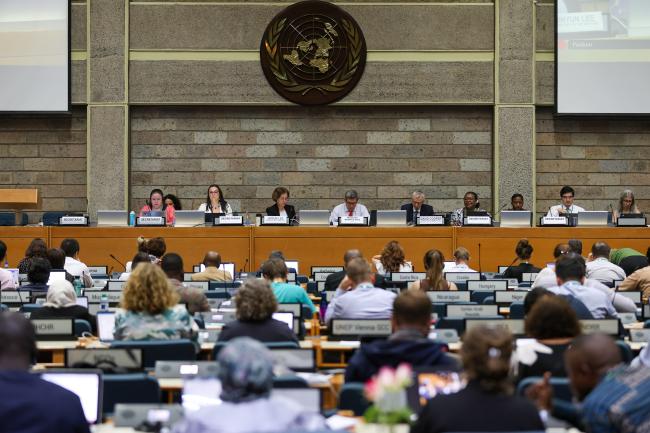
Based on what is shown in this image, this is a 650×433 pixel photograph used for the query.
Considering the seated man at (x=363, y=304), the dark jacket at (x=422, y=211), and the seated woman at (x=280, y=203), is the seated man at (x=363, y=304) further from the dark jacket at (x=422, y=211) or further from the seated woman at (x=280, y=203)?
the dark jacket at (x=422, y=211)

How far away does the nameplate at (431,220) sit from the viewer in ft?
50.6

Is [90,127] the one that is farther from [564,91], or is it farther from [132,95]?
[564,91]

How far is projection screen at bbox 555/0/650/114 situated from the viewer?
1841 cm

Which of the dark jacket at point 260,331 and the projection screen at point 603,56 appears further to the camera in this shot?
the projection screen at point 603,56

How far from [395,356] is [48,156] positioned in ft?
50.1

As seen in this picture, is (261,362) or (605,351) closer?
(261,362)

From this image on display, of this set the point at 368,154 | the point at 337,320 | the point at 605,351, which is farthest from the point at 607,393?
the point at 368,154

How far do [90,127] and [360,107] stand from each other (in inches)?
191

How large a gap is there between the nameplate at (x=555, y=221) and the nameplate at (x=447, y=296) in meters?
6.64

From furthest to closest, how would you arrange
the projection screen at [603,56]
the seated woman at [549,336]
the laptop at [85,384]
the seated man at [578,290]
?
the projection screen at [603,56] → the seated man at [578,290] → the seated woman at [549,336] → the laptop at [85,384]

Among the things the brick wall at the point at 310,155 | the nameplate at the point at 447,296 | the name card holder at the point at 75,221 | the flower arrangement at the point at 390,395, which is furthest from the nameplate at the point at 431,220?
the flower arrangement at the point at 390,395

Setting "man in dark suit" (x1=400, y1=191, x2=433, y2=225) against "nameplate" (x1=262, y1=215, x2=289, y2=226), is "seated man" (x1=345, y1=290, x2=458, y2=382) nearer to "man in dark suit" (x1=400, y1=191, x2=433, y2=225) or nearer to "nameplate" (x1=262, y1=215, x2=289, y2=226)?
"nameplate" (x1=262, y1=215, x2=289, y2=226)

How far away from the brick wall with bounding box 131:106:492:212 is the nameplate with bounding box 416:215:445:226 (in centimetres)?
363

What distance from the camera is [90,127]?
1877 centimetres
